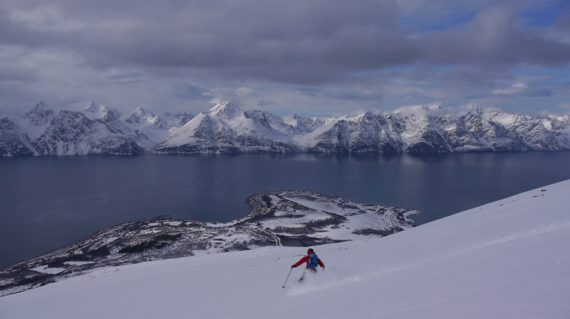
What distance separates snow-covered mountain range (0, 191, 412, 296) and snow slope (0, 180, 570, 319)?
54.3 metres

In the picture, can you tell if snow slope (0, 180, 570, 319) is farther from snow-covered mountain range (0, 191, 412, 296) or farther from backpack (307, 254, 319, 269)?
snow-covered mountain range (0, 191, 412, 296)

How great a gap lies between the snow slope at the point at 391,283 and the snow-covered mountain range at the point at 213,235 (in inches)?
2138

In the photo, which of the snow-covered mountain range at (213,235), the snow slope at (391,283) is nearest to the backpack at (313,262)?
the snow slope at (391,283)

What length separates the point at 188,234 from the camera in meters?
98.6

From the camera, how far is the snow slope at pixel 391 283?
11036 mm

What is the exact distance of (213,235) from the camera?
97.5 m

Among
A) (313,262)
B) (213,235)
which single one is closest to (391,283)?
(313,262)

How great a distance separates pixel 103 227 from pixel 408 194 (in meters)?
132

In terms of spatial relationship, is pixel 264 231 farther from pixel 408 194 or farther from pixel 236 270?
pixel 408 194

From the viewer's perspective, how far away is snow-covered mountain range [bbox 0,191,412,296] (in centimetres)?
7988

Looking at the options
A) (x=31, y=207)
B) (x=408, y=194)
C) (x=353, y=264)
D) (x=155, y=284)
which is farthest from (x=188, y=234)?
(x=408, y=194)

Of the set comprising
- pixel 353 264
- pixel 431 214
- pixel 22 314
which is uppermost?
pixel 353 264

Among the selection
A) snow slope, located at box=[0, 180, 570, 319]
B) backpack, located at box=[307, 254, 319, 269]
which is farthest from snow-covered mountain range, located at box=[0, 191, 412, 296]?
backpack, located at box=[307, 254, 319, 269]

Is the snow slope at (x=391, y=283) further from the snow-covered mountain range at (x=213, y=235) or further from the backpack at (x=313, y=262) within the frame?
the snow-covered mountain range at (x=213, y=235)
